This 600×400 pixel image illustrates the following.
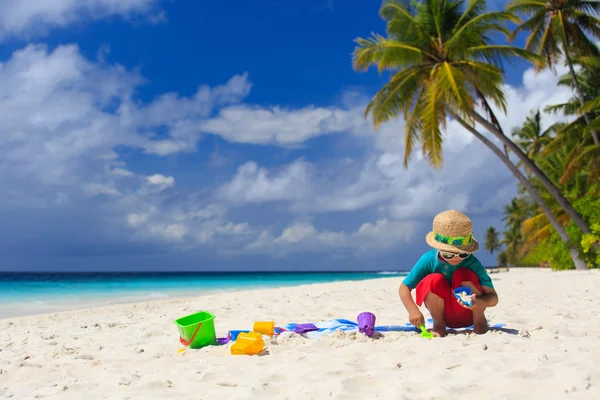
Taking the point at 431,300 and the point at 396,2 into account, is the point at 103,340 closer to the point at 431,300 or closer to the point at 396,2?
the point at 431,300

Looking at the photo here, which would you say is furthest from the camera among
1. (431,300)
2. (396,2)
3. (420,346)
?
(396,2)

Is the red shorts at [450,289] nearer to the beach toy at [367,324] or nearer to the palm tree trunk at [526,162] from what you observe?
the beach toy at [367,324]

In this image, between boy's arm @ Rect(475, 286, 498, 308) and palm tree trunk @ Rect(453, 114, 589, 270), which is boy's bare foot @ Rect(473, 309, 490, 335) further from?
palm tree trunk @ Rect(453, 114, 589, 270)

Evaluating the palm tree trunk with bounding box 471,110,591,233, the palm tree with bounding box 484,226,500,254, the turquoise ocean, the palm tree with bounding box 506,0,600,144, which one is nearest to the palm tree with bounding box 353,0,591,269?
the palm tree trunk with bounding box 471,110,591,233

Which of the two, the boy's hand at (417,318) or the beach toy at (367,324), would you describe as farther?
the beach toy at (367,324)

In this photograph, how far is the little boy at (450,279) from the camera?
3.56m

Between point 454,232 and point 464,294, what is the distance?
19.8 inches

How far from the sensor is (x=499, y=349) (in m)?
3.04

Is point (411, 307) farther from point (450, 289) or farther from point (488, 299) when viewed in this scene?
point (488, 299)

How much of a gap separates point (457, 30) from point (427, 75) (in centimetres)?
166

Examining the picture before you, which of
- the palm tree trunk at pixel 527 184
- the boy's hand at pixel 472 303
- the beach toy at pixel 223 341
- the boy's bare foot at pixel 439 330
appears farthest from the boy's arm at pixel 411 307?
the palm tree trunk at pixel 527 184

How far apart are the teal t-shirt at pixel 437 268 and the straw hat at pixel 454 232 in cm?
19

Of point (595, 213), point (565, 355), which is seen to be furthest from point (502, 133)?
point (565, 355)

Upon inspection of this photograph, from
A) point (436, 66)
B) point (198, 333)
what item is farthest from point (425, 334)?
point (436, 66)
